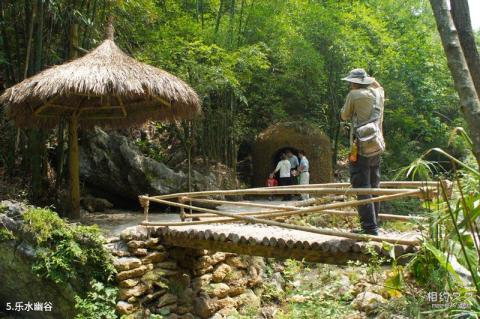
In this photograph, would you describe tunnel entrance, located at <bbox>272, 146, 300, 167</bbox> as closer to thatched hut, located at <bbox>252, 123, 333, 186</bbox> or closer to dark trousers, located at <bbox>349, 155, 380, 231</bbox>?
thatched hut, located at <bbox>252, 123, 333, 186</bbox>

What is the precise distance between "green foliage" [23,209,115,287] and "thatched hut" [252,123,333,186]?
6593 millimetres

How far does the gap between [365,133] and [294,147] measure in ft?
23.9

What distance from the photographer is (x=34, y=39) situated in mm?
7371

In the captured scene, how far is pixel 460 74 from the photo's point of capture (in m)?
2.07

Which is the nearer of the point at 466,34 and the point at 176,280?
the point at 466,34

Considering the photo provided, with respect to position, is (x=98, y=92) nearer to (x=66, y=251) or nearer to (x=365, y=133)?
(x=66, y=251)

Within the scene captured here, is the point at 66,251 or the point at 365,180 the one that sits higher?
the point at 365,180

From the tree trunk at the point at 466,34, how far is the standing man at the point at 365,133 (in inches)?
44.4

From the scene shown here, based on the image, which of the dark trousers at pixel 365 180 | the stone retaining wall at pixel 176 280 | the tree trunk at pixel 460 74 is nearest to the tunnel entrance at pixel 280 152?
the stone retaining wall at pixel 176 280

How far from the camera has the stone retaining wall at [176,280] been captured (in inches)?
206

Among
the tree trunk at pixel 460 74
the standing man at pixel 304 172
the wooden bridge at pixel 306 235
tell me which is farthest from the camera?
the standing man at pixel 304 172

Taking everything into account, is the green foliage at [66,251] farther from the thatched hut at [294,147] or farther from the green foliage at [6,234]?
the thatched hut at [294,147]

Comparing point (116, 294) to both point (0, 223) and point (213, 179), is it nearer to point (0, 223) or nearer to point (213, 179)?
point (0, 223)

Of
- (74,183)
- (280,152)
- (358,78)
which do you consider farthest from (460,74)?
(280,152)
